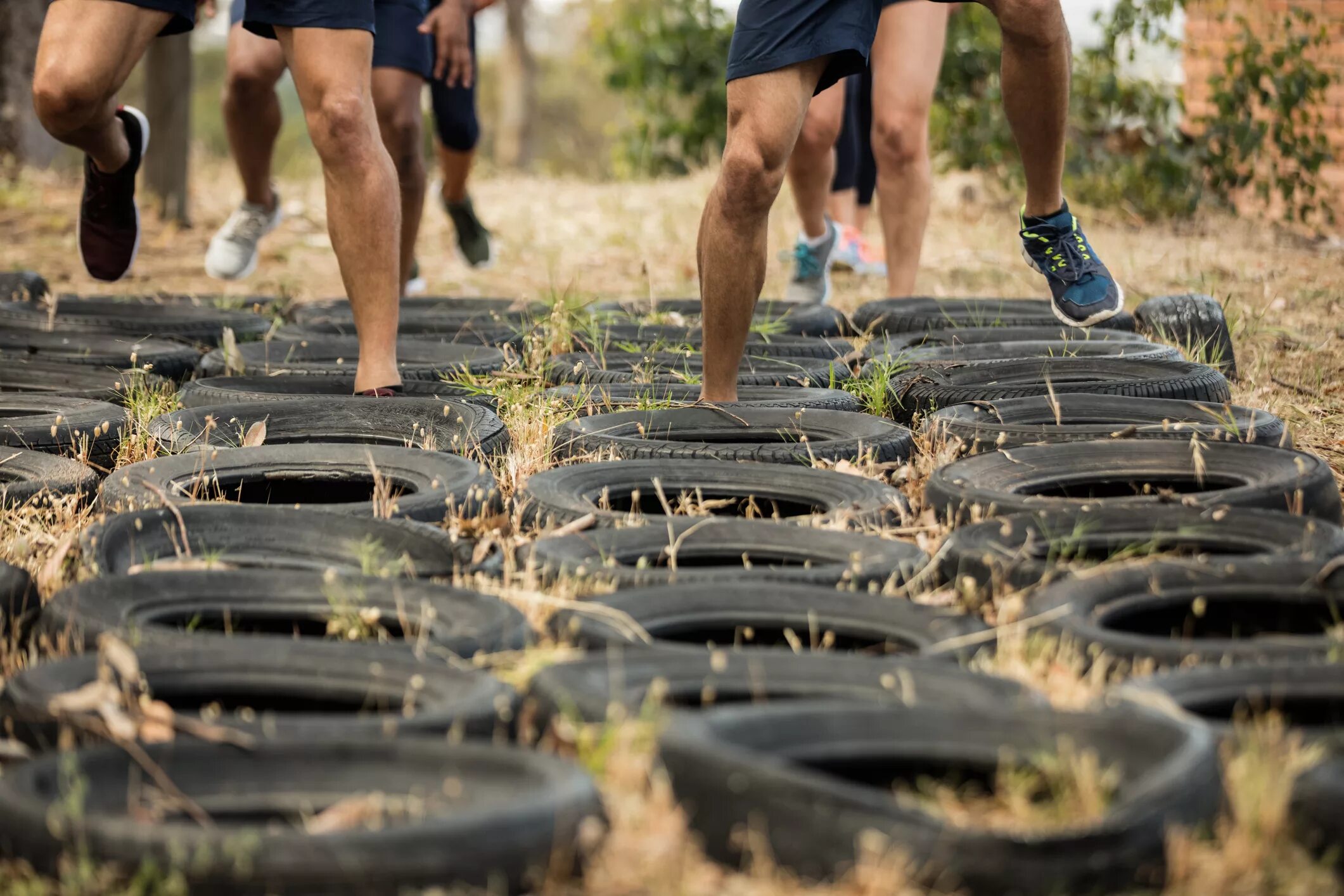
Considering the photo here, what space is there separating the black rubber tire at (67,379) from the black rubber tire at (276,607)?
6.98ft

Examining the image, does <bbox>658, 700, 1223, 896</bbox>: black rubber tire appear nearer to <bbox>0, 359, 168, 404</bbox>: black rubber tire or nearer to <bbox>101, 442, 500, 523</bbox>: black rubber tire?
<bbox>101, 442, 500, 523</bbox>: black rubber tire

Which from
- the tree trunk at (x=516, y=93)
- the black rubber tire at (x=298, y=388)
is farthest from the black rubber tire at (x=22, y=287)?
the tree trunk at (x=516, y=93)

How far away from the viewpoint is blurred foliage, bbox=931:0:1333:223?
34.4 feet

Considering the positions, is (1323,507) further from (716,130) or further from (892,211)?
(716,130)

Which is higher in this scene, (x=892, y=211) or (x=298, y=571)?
(x=892, y=211)

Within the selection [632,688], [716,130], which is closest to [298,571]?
[632,688]

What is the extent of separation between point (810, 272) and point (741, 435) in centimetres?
285

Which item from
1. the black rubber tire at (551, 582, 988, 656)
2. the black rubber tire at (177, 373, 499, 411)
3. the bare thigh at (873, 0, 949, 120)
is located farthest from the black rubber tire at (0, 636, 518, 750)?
the bare thigh at (873, 0, 949, 120)

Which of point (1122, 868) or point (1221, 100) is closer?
point (1122, 868)

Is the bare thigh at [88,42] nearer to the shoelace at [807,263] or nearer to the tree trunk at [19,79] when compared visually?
the shoelace at [807,263]

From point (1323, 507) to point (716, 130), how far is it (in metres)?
10.8

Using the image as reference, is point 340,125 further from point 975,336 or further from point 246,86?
point 975,336

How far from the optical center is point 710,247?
393cm

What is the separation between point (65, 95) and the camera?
13.8 feet
